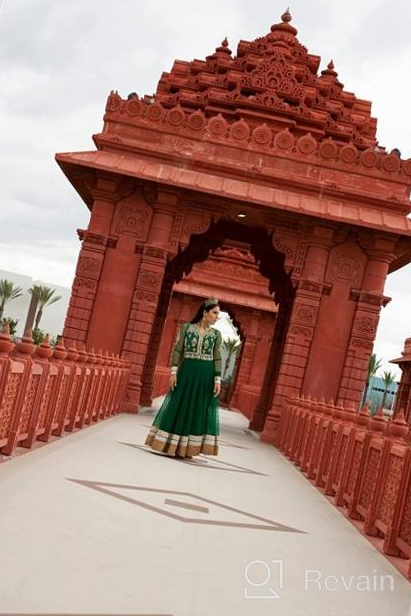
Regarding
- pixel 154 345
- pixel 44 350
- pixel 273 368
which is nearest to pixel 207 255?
pixel 154 345

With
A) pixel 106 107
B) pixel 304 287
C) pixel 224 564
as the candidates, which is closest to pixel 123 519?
pixel 224 564

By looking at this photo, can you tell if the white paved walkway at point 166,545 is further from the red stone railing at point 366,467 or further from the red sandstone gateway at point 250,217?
the red sandstone gateway at point 250,217

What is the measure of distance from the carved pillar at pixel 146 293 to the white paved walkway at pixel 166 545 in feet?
30.2

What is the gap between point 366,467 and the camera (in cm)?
884

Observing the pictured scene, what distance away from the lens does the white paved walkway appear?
4223 mm

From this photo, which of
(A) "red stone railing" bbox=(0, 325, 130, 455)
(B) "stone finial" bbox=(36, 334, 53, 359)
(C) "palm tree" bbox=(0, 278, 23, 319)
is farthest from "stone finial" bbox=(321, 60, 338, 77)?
(C) "palm tree" bbox=(0, 278, 23, 319)

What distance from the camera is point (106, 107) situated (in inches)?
775

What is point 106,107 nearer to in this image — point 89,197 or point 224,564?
point 89,197

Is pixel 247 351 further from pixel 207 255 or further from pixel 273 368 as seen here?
pixel 273 368

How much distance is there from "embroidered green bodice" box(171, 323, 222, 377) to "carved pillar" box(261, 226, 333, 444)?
26.5ft

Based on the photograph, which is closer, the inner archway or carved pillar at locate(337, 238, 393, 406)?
carved pillar at locate(337, 238, 393, 406)

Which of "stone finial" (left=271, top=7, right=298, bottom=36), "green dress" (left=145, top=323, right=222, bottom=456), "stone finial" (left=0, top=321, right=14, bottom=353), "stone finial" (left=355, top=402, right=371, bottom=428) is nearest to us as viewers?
"stone finial" (left=0, top=321, right=14, bottom=353)

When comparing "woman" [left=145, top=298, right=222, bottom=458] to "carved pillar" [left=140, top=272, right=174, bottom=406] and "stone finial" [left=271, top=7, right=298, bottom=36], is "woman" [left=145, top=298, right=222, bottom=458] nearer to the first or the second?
"carved pillar" [left=140, top=272, right=174, bottom=406]

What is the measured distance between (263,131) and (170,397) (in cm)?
959
